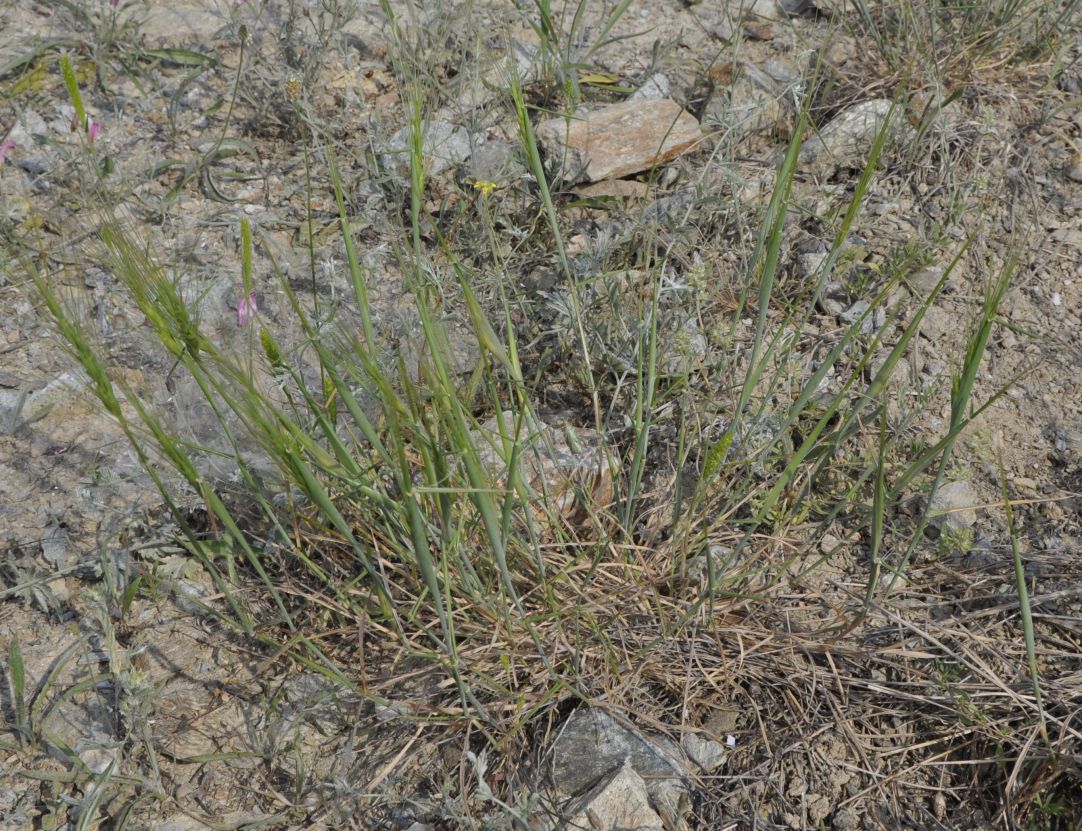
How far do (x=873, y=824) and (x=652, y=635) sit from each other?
47 cm

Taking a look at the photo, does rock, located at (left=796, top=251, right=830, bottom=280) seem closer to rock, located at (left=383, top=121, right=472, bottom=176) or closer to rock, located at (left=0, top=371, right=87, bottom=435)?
rock, located at (left=383, top=121, right=472, bottom=176)

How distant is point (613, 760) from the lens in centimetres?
160

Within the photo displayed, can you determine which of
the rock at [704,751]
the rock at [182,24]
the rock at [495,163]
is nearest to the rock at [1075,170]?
the rock at [495,163]

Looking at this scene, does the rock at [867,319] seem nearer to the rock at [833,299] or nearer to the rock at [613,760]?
the rock at [833,299]

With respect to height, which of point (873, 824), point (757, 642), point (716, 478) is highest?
point (716, 478)

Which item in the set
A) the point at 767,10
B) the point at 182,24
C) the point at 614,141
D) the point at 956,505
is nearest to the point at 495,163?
the point at 614,141

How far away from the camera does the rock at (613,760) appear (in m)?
1.58

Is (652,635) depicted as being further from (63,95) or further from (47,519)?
(63,95)

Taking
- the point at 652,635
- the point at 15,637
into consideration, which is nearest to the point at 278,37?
the point at 15,637

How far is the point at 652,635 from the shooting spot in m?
1.74

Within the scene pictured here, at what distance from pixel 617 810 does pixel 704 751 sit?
0.20m

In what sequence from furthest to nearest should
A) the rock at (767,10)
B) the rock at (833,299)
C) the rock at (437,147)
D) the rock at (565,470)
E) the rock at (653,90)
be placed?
1. the rock at (767,10)
2. the rock at (653,90)
3. the rock at (437,147)
4. the rock at (833,299)
5. the rock at (565,470)

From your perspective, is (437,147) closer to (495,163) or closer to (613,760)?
(495,163)

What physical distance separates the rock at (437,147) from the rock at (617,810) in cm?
162
